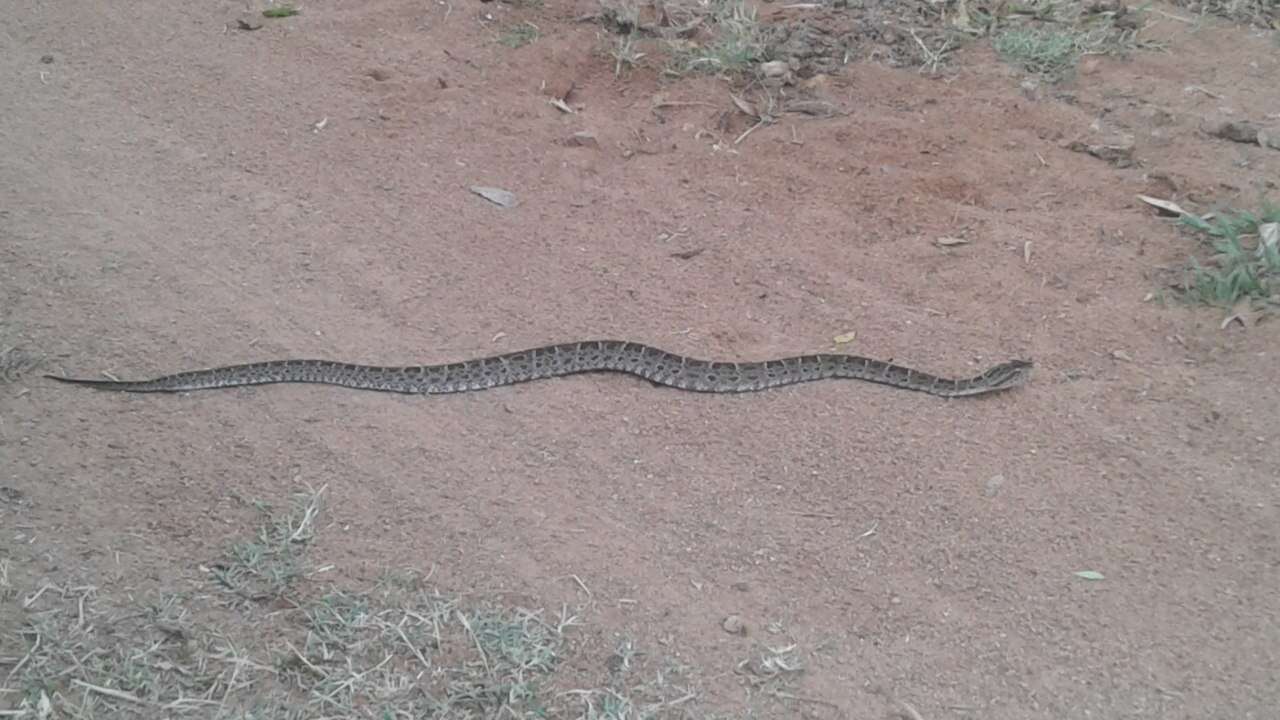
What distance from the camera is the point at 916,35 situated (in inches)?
383

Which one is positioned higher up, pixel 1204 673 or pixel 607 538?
pixel 1204 673

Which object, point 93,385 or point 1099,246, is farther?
point 1099,246

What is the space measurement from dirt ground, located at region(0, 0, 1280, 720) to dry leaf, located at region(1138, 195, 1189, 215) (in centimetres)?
17

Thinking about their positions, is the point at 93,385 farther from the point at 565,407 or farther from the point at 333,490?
the point at 565,407

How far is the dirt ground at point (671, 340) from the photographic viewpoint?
4.82m

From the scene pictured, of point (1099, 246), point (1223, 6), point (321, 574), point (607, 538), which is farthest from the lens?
point (1223, 6)

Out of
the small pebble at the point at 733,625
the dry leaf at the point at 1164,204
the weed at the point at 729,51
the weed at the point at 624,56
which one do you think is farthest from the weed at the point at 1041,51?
the small pebble at the point at 733,625

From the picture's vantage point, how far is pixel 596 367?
669cm

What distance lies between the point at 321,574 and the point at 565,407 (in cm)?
187

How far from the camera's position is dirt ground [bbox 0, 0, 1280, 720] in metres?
4.82

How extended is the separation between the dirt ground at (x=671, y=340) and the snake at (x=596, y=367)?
0.32 feet

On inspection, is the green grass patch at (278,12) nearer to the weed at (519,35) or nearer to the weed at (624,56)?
the weed at (519,35)

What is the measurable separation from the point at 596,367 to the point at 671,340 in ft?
1.80

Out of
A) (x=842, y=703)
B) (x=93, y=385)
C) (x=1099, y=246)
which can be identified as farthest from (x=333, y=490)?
(x=1099, y=246)
